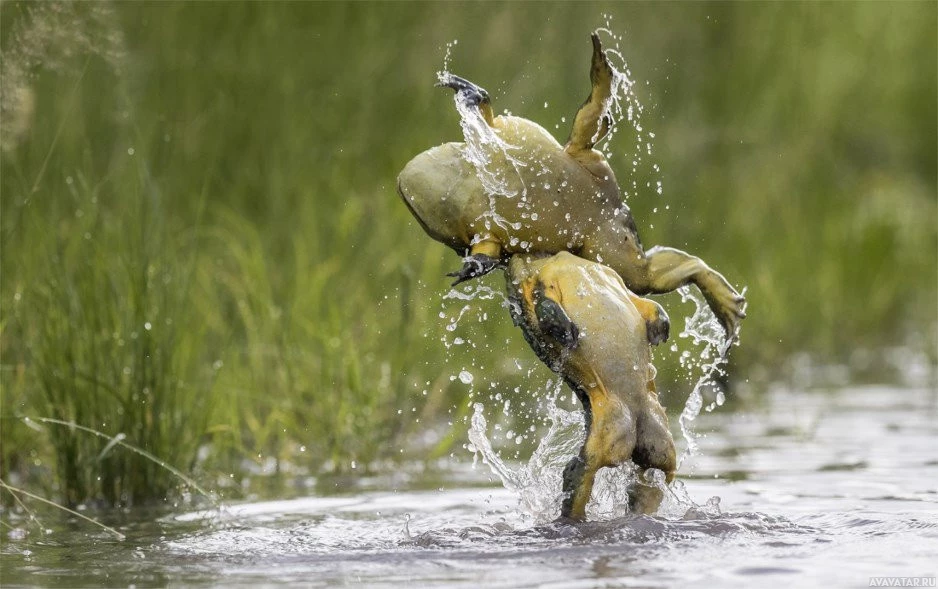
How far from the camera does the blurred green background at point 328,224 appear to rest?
226 inches

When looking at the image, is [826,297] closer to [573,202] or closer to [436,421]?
[436,421]

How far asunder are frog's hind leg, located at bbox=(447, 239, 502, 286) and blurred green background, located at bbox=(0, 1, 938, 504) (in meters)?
1.15

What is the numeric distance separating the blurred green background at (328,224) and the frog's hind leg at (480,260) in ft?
3.76

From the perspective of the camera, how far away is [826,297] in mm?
10906

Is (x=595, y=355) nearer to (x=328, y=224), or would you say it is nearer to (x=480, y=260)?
(x=480, y=260)

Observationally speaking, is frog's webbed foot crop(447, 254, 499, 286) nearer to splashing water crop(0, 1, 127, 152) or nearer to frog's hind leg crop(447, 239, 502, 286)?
frog's hind leg crop(447, 239, 502, 286)

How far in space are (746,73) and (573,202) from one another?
25.0 ft

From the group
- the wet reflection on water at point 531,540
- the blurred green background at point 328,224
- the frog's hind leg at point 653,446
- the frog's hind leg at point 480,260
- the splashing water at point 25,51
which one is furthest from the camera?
Answer: the blurred green background at point 328,224

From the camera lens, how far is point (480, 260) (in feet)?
14.4

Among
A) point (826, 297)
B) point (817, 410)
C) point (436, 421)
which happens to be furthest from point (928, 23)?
point (436, 421)

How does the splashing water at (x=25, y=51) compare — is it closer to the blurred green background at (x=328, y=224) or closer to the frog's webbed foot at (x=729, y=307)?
the blurred green background at (x=328, y=224)

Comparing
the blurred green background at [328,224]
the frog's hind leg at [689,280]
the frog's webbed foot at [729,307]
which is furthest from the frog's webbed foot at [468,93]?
the blurred green background at [328,224]

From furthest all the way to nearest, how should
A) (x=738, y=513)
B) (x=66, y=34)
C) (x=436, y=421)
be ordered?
(x=436, y=421) < (x=66, y=34) < (x=738, y=513)

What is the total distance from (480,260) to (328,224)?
344 centimetres
